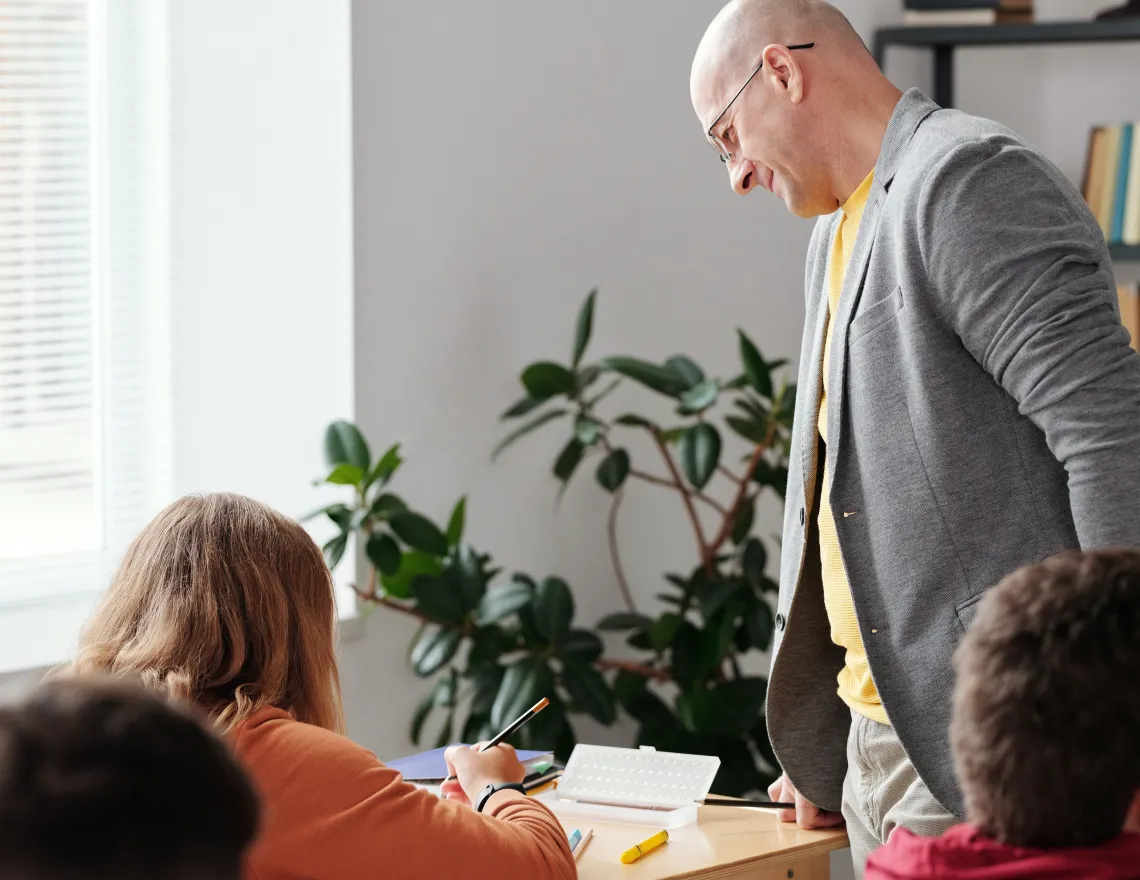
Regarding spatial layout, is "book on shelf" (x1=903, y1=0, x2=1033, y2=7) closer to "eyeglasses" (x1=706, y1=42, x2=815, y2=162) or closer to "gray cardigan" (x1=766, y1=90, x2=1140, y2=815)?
"eyeglasses" (x1=706, y1=42, x2=815, y2=162)

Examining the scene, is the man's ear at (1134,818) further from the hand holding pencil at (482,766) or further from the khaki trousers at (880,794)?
the hand holding pencil at (482,766)

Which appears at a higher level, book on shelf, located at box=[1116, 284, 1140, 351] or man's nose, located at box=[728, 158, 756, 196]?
man's nose, located at box=[728, 158, 756, 196]

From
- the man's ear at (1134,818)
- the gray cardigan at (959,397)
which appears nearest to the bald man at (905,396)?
the gray cardigan at (959,397)

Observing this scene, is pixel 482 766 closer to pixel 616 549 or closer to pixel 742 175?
pixel 742 175

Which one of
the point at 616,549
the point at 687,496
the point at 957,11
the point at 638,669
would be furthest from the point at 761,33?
the point at 957,11

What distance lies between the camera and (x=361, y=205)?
2.70 m

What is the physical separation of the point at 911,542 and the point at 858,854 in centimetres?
44

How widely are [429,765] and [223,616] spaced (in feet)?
2.18

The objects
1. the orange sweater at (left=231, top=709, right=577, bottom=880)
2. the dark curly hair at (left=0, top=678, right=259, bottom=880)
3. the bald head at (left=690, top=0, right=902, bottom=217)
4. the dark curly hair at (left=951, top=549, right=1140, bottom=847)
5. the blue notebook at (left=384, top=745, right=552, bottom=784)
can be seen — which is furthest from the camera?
the blue notebook at (left=384, top=745, right=552, bottom=784)

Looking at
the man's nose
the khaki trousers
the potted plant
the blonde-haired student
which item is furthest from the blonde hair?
the potted plant

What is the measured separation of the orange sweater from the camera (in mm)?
1303

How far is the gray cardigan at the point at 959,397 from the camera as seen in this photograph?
1325 millimetres

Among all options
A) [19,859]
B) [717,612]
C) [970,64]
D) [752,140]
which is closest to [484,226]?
[717,612]

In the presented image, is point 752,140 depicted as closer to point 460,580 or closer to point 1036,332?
point 1036,332
